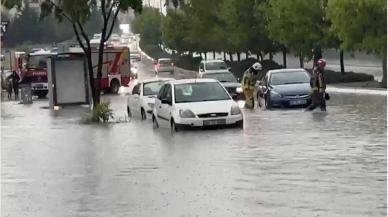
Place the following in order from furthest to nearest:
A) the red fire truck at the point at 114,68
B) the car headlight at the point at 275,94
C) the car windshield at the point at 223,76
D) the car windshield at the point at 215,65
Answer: the car windshield at the point at 215,65
the red fire truck at the point at 114,68
the car windshield at the point at 223,76
the car headlight at the point at 275,94

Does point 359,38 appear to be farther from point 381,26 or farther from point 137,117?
point 137,117

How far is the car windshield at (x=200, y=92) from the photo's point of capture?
23953 mm

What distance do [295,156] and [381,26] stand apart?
27.7 meters

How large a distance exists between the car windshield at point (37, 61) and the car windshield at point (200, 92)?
31495mm

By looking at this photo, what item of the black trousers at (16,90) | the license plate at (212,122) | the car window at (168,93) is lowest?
the black trousers at (16,90)

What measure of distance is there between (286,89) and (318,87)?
304 cm

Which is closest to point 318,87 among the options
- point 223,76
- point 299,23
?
point 223,76

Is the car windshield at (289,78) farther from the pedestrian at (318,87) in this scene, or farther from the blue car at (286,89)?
the pedestrian at (318,87)

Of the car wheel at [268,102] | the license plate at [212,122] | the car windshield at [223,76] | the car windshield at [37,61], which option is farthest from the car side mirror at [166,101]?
the car windshield at [37,61]

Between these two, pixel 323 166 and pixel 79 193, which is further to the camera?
pixel 323 166

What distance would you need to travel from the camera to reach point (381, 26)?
43250 millimetres

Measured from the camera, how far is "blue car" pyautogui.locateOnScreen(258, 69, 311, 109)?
31203 mm

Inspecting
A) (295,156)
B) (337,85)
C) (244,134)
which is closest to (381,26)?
(337,85)

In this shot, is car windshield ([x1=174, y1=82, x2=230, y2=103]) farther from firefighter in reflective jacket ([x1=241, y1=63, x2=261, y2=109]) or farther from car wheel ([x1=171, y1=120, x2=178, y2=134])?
firefighter in reflective jacket ([x1=241, y1=63, x2=261, y2=109])
